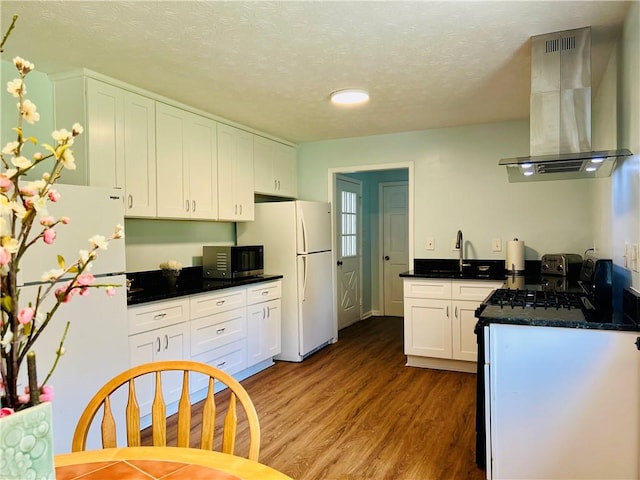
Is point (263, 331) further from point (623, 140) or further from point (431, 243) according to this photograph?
point (623, 140)

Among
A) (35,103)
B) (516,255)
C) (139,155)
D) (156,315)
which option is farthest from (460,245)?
(35,103)

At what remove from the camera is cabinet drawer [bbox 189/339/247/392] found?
10.6ft

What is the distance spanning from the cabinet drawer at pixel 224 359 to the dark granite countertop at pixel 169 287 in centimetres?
49

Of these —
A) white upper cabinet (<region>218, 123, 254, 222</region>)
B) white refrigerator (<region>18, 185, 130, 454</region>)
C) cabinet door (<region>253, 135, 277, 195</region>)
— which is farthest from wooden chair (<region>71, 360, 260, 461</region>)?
cabinet door (<region>253, 135, 277, 195</region>)

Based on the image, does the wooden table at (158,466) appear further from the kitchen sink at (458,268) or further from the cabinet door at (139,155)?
the kitchen sink at (458,268)

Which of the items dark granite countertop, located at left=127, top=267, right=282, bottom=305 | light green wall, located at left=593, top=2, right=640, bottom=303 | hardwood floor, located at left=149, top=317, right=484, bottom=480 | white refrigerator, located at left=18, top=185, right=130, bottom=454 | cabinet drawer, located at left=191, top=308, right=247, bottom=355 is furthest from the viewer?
cabinet drawer, located at left=191, top=308, right=247, bottom=355

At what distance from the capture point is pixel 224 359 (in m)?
3.48

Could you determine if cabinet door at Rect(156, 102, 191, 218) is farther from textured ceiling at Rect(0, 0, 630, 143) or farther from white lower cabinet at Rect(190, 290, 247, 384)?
white lower cabinet at Rect(190, 290, 247, 384)

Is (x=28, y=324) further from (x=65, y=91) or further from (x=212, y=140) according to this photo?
(x=212, y=140)

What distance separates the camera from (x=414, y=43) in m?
2.36

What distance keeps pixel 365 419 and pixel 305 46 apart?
93.7 inches

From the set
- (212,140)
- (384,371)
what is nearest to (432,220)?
(384,371)

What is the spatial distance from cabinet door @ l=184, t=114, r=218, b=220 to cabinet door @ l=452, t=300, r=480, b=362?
2.27m

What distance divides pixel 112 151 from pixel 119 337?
3.98 ft
